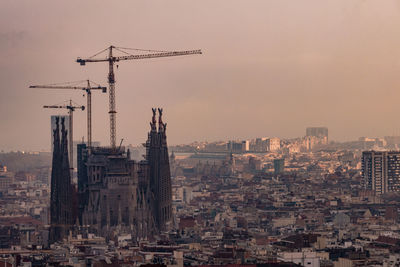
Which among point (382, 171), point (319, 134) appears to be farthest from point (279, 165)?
point (382, 171)

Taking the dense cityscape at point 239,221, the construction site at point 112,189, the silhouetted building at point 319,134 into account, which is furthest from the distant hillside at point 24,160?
the silhouetted building at point 319,134

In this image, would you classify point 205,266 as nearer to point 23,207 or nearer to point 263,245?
point 263,245

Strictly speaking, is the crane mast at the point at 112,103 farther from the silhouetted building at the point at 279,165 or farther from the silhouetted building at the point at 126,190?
the silhouetted building at the point at 279,165

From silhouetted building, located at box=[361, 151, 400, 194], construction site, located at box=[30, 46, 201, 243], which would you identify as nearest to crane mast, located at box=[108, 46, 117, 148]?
construction site, located at box=[30, 46, 201, 243]

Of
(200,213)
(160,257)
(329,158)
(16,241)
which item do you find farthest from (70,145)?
(329,158)

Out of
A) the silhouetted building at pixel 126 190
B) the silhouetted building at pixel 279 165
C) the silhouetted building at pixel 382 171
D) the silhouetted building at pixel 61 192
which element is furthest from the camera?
the silhouetted building at pixel 279 165

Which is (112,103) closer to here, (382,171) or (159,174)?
(159,174)

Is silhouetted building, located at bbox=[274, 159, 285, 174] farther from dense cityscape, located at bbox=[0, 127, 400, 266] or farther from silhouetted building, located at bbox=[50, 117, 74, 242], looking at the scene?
silhouetted building, located at bbox=[50, 117, 74, 242]

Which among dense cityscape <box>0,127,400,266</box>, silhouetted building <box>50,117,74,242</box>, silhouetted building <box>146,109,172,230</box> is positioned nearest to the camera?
dense cityscape <box>0,127,400,266</box>
